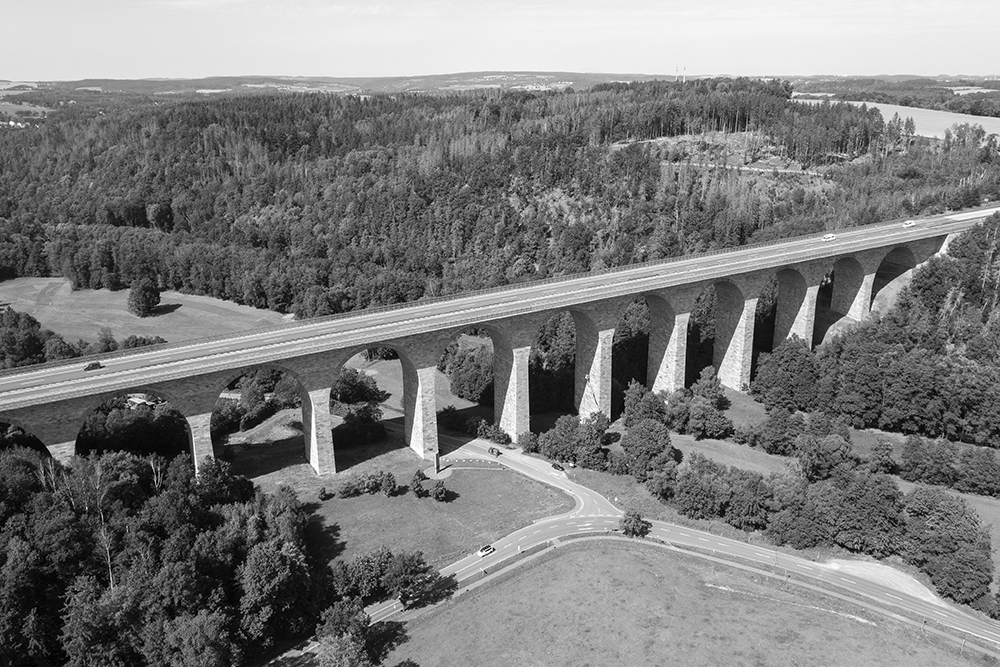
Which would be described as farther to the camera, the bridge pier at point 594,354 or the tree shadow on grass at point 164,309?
the tree shadow on grass at point 164,309

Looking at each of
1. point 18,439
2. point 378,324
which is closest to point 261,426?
point 378,324

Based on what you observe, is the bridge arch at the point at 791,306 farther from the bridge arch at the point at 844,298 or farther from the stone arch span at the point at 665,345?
the stone arch span at the point at 665,345

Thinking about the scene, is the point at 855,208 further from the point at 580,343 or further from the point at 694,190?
the point at 580,343

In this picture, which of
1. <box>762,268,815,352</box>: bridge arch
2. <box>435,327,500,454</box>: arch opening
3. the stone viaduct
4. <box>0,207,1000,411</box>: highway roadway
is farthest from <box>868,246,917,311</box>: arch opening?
<box>435,327,500,454</box>: arch opening

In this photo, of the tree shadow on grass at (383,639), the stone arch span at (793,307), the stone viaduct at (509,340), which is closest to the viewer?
the tree shadow on grass at (383,639)

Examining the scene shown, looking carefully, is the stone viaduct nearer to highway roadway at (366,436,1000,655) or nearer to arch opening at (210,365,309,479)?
arch opening at (210,365,309,479)

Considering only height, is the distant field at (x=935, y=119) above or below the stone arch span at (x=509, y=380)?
above

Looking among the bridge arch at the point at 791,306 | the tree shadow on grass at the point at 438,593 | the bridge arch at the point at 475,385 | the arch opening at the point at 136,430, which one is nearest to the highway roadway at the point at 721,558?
the tree shadow on grass at the point at 438,593
